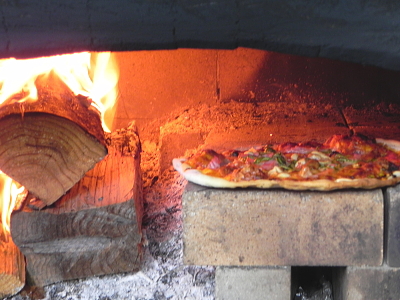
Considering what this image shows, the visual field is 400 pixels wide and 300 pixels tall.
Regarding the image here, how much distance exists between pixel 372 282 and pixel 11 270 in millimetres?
1762

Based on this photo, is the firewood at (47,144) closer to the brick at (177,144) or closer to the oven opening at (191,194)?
the oven opening at (191,194)

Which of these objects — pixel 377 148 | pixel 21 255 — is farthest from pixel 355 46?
pixel 21 255

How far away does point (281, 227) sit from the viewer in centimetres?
232

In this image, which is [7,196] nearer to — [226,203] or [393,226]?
[226,203]

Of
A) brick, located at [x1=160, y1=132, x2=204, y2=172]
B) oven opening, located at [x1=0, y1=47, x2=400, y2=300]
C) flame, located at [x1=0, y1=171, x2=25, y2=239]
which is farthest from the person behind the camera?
brick, located at [x1=160, y1=132, x2=204, y2=172]

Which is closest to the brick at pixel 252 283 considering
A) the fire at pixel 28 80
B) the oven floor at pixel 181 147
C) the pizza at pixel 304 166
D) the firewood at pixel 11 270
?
the oven floor at pixel 181 147

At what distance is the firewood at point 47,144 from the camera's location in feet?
8.38

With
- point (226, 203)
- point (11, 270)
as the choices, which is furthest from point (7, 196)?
point (226, 203)

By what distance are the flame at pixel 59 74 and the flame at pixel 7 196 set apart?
0.46 m

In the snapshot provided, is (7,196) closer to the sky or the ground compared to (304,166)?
closer to the ground

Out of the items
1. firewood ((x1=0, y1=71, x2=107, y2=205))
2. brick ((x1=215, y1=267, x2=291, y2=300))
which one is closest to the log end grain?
firewood ((x1=0, y1=71, x2=107, y2=205))

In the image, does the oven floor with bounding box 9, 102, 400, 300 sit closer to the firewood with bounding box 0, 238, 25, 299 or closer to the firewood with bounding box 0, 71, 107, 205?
the firewood with bounding box 0, 238, 25, 299

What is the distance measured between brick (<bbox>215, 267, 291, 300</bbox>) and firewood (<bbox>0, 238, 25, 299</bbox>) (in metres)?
1.05

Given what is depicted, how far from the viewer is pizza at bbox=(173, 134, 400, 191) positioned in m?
2.25
